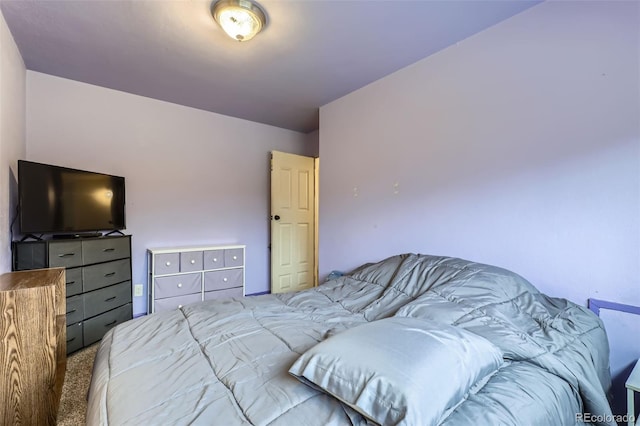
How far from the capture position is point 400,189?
2482mm

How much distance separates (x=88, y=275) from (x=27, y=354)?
3.52 ft

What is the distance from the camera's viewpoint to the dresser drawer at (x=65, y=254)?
2.12m

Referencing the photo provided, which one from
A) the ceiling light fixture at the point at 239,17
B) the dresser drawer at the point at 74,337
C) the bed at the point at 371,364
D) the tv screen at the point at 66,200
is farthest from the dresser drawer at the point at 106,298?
the ceiling light fixture at the point at 239,17

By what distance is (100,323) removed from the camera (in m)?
2.42

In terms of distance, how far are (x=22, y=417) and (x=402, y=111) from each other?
2934mm

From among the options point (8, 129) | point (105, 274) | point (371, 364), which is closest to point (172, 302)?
point (105, 274)

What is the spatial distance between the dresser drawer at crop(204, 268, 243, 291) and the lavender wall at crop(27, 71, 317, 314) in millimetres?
428

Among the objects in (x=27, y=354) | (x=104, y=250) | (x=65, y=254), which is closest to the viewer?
(x=27, y=354)

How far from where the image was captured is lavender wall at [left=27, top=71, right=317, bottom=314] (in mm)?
2670

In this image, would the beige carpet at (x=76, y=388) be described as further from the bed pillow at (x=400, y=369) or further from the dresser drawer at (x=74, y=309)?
the bed pillow at (x=400, y=369)

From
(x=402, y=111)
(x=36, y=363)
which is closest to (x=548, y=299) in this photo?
(x=402, y=111)

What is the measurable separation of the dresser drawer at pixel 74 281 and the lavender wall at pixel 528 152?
2.39m

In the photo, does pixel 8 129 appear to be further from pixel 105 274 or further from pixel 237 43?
pixel 237 43

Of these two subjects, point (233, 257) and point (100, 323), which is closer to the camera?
point (100, 323)
